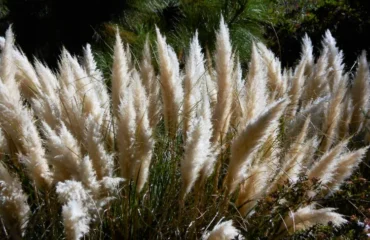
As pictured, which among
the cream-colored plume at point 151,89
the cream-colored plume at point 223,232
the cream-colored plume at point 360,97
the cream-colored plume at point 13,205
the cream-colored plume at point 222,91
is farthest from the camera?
the cream-colored plume at point 360,97

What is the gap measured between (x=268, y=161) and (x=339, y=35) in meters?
3.31

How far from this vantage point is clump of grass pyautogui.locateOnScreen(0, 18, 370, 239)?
1.51 metres

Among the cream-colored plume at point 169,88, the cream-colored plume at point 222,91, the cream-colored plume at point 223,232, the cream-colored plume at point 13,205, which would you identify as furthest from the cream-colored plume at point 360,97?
the cream-colored plume at point 13,205

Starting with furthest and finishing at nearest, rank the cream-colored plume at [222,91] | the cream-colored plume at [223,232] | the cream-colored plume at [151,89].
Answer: the cream-colored plume at [151,89] < the cream-colored plume at [222,91] < the cream-colored plume at [223,232]

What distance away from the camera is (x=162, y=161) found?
6.44ft

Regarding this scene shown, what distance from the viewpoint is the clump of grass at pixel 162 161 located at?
1506mm

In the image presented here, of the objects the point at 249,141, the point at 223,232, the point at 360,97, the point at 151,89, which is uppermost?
the point at 151,89

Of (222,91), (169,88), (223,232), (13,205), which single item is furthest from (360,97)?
(13,205)

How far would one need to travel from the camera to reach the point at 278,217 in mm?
1737

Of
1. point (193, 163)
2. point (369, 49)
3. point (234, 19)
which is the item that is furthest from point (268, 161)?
point (369, 49)

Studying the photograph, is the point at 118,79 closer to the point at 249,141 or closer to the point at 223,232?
the point at 249,141

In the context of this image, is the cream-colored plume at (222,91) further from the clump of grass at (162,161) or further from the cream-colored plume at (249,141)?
the cream-colored plume at (249,141)

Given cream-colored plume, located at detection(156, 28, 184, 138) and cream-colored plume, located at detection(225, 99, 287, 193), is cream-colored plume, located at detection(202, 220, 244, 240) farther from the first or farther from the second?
cream-colored plume, located at detection(156, 28, 184, 138)

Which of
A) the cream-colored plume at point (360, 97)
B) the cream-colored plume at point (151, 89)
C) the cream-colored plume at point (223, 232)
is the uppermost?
the cream-colored plume at point (151, 89)
